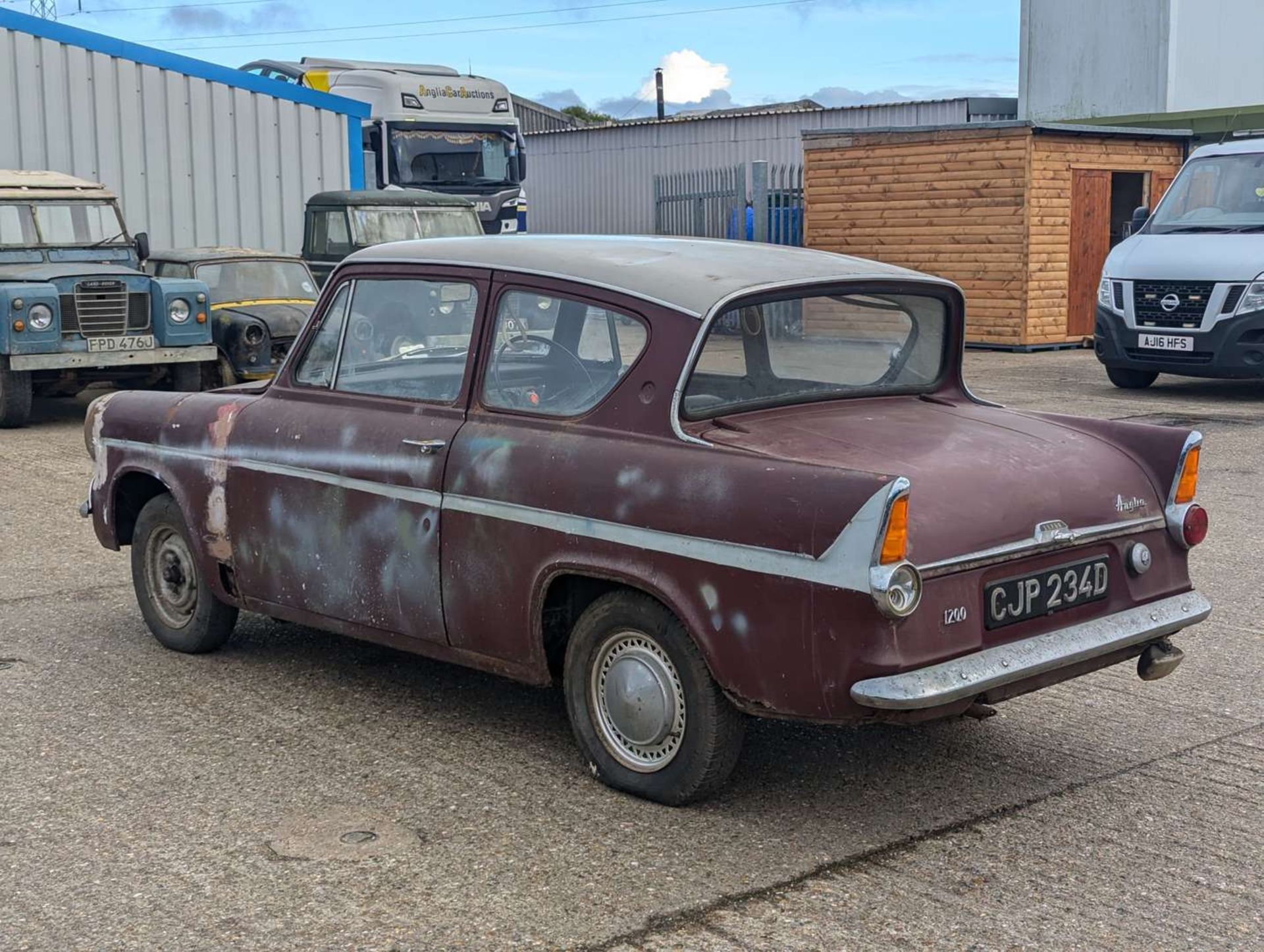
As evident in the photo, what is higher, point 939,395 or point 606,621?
point 939,395

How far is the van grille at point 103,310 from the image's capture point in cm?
1355

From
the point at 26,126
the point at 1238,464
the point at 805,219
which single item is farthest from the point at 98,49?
the point at 1238,464

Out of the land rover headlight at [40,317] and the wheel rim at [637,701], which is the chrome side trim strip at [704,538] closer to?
the wheel rim at [637,701]

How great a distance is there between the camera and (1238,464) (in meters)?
10.8

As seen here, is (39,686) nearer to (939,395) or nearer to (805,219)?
(939,395)

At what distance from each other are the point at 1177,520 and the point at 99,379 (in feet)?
37.7

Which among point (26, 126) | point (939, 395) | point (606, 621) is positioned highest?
point (26, 126)

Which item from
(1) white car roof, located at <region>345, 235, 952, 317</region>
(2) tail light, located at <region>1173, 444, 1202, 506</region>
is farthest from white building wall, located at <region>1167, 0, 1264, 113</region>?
(2) tail light, located at <region>1173, 444, 1202, 506</region>

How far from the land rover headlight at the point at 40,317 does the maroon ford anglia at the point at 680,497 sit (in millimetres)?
8130

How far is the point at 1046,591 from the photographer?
14.3 feet

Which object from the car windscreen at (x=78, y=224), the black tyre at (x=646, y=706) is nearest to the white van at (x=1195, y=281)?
the car windscreen at (x=78, y=224)

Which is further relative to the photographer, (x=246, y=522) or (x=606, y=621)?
(x=246, y=522)

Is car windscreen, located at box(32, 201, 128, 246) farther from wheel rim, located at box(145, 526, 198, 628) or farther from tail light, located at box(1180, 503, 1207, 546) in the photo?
tail light, located at box(1180, 503, 1207, 546)

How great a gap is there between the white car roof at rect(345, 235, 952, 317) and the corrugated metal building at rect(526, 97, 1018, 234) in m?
26.6
